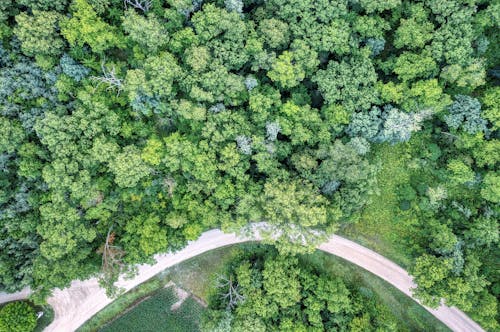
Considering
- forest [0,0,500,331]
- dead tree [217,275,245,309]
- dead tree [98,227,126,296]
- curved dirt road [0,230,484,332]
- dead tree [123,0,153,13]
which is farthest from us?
curved dirt road [0,230,484,332]

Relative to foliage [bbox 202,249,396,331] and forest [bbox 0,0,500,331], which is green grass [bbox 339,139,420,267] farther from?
foliage [bbox 202,249,396,331]

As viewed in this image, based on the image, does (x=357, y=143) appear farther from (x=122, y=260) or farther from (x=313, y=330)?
(x=122, y=260)

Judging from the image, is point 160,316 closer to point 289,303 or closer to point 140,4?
point 289,303

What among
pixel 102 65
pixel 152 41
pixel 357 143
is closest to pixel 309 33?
pixel 357 143

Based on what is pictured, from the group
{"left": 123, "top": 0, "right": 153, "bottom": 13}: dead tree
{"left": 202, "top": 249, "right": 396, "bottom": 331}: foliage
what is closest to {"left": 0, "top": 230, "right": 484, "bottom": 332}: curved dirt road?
{"left": 202, "top": 249, "right": 396, "bottom": 331}: foliage

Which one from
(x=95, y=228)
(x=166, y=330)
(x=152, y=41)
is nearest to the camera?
(x=152, y=41)

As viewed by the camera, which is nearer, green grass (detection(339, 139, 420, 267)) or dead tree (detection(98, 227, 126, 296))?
dead tree (detection(98, 227, 126, 296))

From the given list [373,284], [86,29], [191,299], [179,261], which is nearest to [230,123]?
[86,29]
